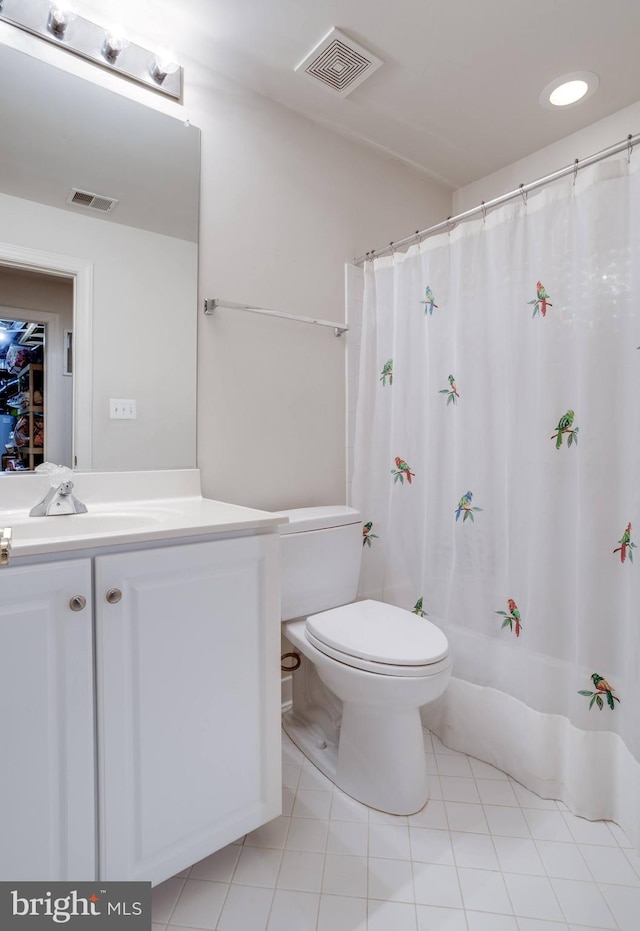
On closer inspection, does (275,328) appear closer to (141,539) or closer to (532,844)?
(141,539)

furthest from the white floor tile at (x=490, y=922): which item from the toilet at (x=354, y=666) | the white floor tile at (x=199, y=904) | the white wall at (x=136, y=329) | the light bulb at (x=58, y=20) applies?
the light bulb at (x=58, y=20)

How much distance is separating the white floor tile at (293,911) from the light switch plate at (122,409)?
1.29 m

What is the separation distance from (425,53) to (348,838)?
2365mm

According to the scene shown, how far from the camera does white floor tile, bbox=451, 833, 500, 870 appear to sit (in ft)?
3.97

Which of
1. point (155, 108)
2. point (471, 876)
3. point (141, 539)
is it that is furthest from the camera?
point (155, 108)

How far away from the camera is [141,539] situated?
1.01m

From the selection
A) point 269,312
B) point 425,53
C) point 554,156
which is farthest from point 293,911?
point 554,156

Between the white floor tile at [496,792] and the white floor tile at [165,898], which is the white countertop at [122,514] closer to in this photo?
the white floor tile at [165,898]

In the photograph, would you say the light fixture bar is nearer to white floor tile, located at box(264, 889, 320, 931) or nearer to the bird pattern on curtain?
the bird pattern on curtain

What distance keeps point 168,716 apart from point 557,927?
935 millimetres

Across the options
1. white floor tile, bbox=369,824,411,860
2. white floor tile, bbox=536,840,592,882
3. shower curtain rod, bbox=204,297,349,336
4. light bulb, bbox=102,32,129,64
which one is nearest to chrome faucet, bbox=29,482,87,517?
shower curtain rod, bbox=204,297,349,336

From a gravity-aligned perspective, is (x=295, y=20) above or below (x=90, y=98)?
above

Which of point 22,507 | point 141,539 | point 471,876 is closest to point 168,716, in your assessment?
point 141,539

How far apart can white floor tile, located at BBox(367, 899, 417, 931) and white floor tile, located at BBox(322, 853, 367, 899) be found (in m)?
0.04
